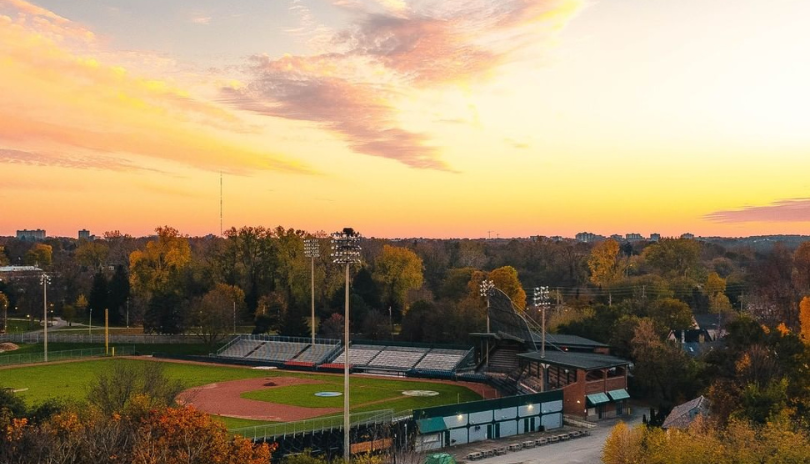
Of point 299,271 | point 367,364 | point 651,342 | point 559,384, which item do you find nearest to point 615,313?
point 651,342

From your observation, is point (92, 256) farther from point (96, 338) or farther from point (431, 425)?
point (431, 425)

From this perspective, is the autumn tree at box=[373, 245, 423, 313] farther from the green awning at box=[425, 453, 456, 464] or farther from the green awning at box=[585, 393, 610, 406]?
the green awning at box=[425, 453, 456, 464]

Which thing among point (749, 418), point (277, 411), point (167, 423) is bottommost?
point (277, 411)

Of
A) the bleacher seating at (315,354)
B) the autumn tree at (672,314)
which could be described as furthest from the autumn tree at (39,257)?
the autumn tree at (672,314)

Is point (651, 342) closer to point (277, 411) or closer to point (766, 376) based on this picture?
point (766, 376)

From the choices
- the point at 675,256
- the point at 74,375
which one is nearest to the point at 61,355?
the point at 74,375

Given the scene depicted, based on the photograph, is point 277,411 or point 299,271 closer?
point 277,411

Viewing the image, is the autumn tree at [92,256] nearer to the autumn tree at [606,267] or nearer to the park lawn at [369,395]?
the park lawn at [369,395]
